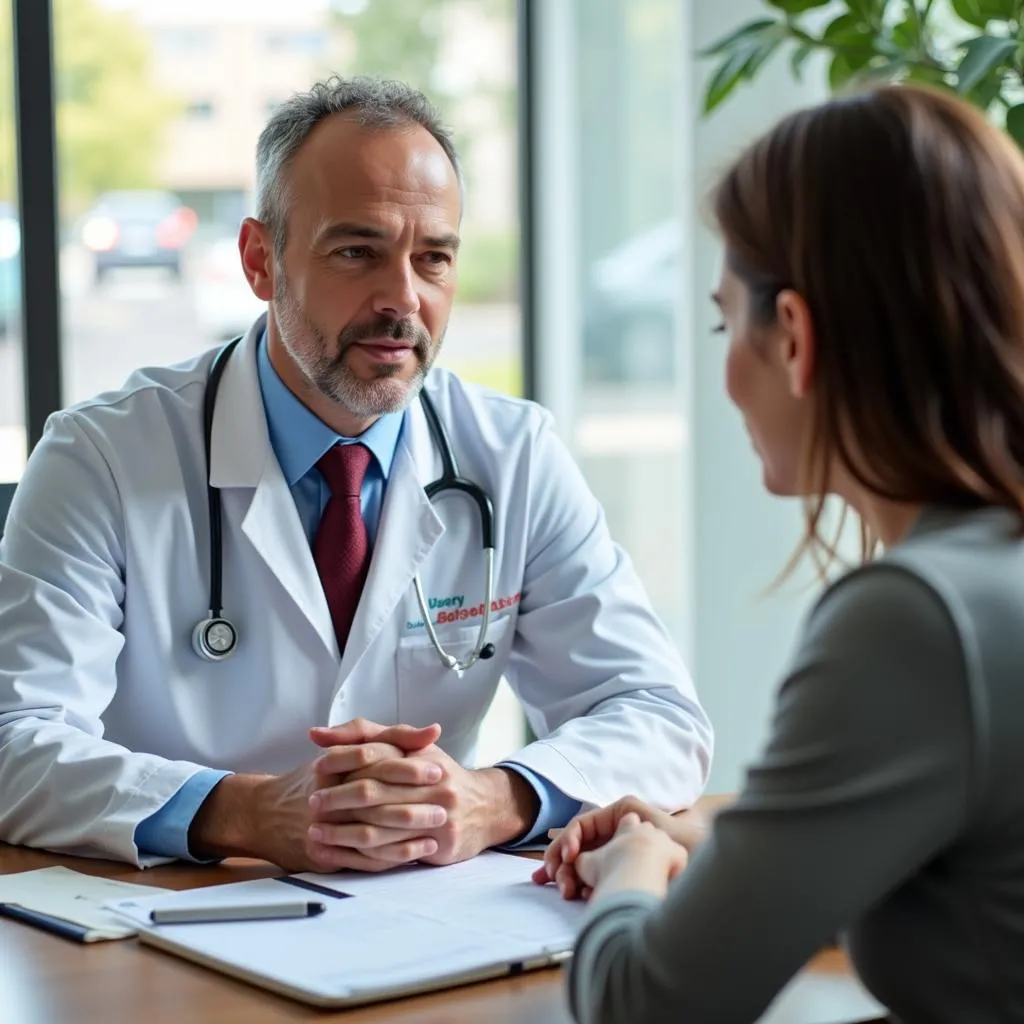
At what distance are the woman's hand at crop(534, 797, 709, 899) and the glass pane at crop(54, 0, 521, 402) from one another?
212 centimetres

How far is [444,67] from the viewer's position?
3721mm

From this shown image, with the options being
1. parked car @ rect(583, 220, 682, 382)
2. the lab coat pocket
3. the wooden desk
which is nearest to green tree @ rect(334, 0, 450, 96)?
parked car @ rect(583, 220, 682, 382)

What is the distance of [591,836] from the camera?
54.1 inches

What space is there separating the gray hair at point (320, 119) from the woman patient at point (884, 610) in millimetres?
1030

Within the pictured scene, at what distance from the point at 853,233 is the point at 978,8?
1.32 meters

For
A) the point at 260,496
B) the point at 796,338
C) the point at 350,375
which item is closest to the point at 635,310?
the point at 350,375

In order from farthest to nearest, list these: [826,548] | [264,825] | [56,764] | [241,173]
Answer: [241,173], [56,764], [264,825], [826,548]

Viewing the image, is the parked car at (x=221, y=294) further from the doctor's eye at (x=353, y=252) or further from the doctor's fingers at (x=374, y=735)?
the doctor's fingers at (x=374, y=735)

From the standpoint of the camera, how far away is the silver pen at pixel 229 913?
1.25m

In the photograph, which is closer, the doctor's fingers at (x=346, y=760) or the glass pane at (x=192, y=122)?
the doctor's fingers at (x=346, y=760)

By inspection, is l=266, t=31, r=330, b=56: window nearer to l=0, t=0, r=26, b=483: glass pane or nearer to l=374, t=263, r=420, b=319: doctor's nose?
l=0, t=0, r=26, b=483: glass pane

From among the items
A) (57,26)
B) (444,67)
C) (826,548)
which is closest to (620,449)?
(444,67)

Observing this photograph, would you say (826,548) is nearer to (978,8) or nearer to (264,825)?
(264,825)

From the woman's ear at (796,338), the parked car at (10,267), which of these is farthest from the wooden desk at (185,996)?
the parked car at (10,267)
